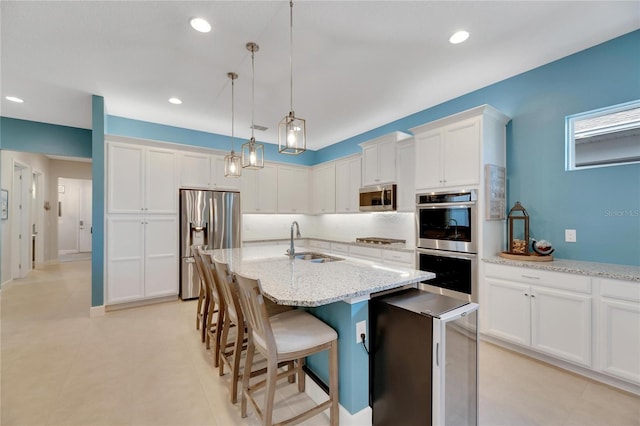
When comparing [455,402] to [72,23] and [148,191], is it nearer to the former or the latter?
[72,23]

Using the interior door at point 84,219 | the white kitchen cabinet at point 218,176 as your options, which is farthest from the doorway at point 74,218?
the white kitchen cabinet at point 218,176

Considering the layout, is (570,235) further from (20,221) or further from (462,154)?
(20,221)

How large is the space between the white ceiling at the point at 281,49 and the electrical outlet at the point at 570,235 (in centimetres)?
175

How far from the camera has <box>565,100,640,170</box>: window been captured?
2398 mm

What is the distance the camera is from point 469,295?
9.68ft

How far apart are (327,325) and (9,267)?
6.96 metres

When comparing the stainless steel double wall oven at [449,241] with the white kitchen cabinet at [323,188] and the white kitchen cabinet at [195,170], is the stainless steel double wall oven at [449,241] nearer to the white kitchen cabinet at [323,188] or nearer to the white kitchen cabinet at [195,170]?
the white kitchen cabinet at [323,188]

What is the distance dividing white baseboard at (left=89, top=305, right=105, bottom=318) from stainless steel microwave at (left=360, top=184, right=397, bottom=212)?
4.09 meters

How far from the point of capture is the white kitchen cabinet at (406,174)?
3896 mm

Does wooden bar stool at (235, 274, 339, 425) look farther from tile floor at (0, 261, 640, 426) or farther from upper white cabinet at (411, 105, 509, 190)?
upper white cabinet at (411, 105, 509, 190)

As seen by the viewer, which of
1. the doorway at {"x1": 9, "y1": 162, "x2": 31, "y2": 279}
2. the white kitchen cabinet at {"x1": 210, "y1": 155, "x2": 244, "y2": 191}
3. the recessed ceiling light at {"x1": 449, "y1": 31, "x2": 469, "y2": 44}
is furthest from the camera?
the doorway at {"x1": 9, "y1": 162, "x2": 31, "y2": 279}

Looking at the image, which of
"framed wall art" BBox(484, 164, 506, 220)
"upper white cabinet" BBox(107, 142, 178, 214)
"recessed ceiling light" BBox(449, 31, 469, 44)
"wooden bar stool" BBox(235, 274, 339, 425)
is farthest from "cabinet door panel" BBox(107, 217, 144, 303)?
"framed wall art" BBox(484, 164, 506, 220)

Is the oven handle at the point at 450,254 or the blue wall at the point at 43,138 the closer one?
the oven handle at the point at 450,254

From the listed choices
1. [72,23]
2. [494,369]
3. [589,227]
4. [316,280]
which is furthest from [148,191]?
[589,227]
